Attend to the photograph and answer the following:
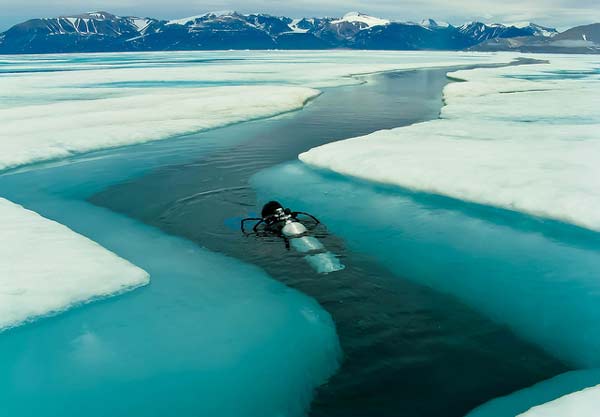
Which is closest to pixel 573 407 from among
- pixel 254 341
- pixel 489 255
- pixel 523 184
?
pixel 254 341

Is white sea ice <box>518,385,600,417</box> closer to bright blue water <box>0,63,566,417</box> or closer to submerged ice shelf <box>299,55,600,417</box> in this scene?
submerged ice shelf <box>299,55,600,417</box>

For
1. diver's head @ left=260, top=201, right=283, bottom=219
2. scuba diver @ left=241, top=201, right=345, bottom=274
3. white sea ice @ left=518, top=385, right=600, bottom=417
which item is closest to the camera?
Answer: white sea ice @ left=518, top=385, right=600, bottom=417

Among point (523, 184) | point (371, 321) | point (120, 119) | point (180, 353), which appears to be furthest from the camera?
point (120, 119)

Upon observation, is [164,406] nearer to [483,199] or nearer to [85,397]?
[85,397]

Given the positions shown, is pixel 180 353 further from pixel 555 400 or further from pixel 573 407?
pixel 573 407

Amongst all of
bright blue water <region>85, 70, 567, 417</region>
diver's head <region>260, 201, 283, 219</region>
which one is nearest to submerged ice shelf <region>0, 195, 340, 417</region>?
bright blue water <region>85, 70, 567, 417</region>

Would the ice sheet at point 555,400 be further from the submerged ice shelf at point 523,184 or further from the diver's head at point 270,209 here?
the diver's head at point 270,209
